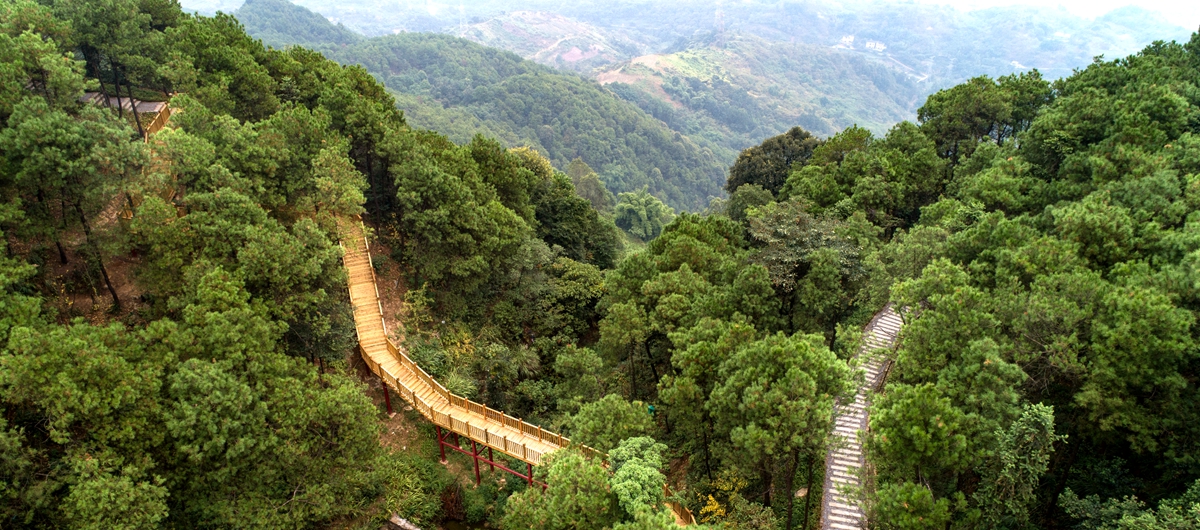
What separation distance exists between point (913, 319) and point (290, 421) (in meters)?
17.1

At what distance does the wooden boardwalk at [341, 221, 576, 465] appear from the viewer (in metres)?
21.4

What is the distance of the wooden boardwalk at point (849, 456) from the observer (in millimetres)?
18203

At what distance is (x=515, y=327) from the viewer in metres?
30.6

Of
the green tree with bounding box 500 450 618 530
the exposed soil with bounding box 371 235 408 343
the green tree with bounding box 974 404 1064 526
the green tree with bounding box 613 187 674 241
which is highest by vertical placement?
the green tree with bounding box 974 404 1064 526

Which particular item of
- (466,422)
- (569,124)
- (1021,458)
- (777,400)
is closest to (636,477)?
(777,400)

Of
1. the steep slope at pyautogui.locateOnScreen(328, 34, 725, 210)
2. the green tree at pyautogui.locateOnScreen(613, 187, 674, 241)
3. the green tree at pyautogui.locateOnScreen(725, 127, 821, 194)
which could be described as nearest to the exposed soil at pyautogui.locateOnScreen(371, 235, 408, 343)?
the green tree at pyautogui.locateOnScreen(725, 127, 821, 194)

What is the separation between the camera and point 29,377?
1334 centimetres

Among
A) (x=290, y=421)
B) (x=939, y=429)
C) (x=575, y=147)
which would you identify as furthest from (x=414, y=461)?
(x=575, y=147)

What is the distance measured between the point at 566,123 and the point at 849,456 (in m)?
153

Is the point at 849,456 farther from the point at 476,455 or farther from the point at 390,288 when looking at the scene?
the point at 390,288

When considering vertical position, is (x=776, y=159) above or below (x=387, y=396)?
above

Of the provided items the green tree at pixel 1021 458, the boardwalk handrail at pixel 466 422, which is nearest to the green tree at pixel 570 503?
the boardwalk handrail at pixel 466 422

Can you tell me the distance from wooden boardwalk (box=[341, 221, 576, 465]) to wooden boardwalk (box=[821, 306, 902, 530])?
706cm

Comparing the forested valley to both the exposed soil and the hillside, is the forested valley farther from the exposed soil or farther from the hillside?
the hillside
